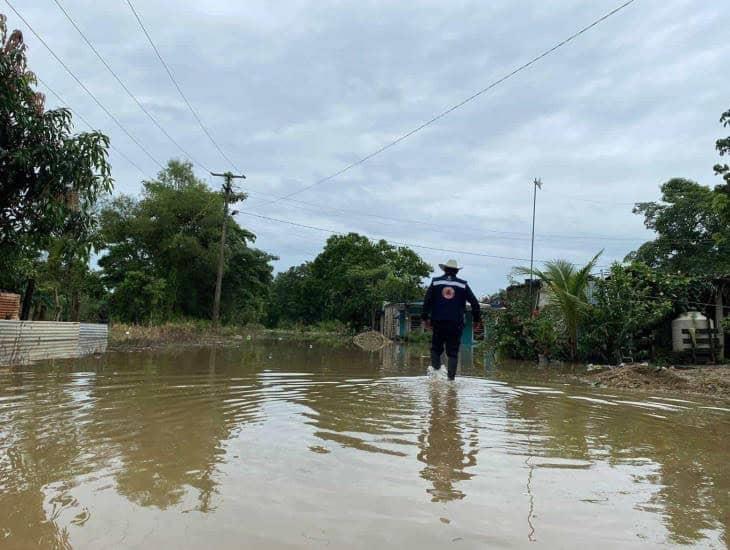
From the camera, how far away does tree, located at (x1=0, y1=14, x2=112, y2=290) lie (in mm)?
8238

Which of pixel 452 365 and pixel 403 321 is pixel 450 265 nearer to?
pixel 452 365

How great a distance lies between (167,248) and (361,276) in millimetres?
13693

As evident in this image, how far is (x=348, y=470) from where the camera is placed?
3059 mm

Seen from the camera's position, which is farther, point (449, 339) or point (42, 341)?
point (42, 341)

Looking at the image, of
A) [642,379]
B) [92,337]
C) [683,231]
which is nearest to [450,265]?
[642,379]

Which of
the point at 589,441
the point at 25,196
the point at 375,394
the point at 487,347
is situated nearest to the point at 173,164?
the point at 487,347

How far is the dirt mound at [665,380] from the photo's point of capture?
8359mm

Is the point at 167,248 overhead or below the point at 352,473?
overhead

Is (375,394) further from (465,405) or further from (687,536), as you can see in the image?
(687,536)

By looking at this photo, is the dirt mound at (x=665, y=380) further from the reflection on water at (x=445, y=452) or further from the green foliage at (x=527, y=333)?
the reflection on water at (x=445, y=452)

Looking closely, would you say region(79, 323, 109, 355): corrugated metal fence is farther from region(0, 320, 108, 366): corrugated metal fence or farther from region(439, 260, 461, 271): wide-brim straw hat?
region(439, 260, 461, 271): wide-brim straw hat

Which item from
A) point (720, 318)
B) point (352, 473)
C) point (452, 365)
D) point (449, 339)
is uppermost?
point (720, 318)

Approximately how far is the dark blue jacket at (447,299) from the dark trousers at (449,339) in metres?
0.09

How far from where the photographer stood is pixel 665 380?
9.16 m
